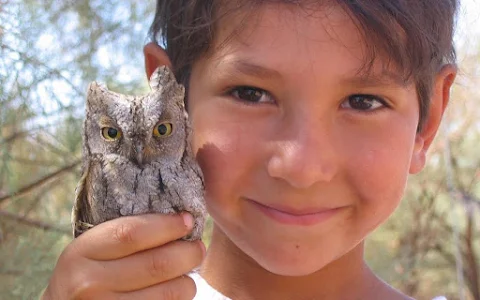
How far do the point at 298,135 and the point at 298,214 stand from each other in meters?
0.15

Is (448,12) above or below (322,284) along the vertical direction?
above

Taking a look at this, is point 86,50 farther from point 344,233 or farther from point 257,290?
point 344,233

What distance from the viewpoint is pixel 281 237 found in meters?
0.85

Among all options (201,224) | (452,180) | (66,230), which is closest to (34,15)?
(66,230)

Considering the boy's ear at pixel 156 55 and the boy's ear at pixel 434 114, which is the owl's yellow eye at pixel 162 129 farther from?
the boy's ear at pixel 434 114

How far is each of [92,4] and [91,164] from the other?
1223 millimetres

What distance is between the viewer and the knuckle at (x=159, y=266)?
2.42 ft

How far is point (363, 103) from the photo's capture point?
841mm

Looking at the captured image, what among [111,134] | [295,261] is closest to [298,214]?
[295,261]

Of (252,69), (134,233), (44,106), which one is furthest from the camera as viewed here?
(44,106)

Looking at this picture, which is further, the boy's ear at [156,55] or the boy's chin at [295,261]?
the boy's ear at [156,55]

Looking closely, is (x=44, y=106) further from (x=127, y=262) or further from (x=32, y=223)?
(x=127, y=262)

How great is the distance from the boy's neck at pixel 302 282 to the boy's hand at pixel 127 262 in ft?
1.08

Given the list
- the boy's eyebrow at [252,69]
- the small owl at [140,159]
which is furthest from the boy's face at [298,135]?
the small owl at [140,159]
